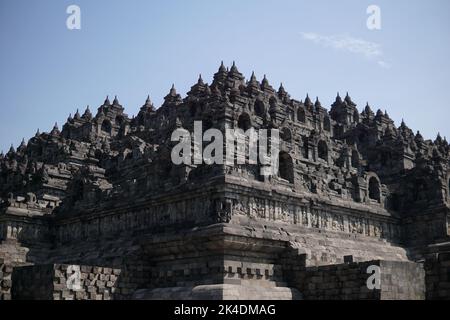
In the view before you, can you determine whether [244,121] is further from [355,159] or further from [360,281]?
[360,281]

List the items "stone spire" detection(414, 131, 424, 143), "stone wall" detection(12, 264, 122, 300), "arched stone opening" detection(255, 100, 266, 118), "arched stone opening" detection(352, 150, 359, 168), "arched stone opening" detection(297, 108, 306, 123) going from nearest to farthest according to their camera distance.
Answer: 1. "stone wall" detection(12, 264, 122, 300)
2. "arched stone opening" detection(352, 150, 359, 168)
3. "arched stone opening" detection(255, 100, 266, 118)
4. "arched stone opening" detection(297, 108, 306, 123)
5. "stone spire" detection(414, 131, 424, 143)

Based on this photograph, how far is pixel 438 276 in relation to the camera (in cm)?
2430

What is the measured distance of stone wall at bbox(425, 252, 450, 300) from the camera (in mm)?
23984

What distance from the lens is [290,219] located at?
3362cm

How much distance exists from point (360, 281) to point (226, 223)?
21.0 ft

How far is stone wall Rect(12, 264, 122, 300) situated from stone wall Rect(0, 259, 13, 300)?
0.72 feet

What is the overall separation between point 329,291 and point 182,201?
333 inches

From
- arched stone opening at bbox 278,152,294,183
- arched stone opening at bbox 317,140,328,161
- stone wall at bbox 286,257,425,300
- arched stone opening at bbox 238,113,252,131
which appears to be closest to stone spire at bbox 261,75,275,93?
arched stone opening at bbox 317,140,328,161

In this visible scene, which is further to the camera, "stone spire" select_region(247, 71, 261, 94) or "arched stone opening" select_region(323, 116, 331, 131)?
"arched stone opening" select_region(323, 116, 331, 131)

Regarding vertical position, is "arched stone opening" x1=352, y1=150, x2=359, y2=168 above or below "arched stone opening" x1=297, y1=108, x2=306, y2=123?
below

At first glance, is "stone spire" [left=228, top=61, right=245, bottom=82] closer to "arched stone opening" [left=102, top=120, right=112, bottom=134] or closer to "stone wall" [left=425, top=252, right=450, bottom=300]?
"arched stone opening" [left=102, top=120, right=112, bottom=134]

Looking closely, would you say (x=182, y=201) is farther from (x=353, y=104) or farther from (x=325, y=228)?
(x=353, y=104)

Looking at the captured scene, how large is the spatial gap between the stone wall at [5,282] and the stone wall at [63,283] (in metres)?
0.22
